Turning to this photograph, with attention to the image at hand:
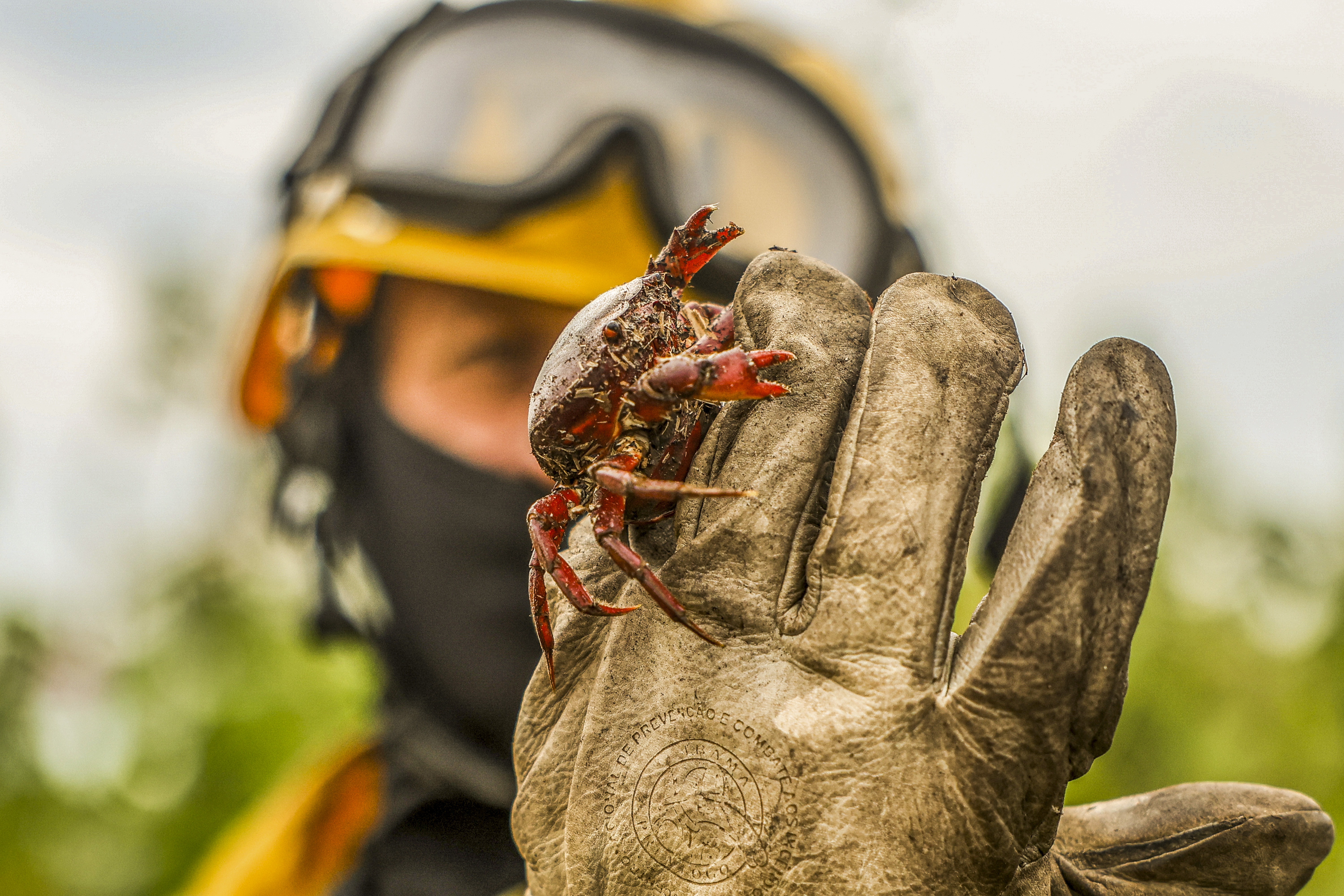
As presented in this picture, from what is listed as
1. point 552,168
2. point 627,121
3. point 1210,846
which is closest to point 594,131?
point 627,121

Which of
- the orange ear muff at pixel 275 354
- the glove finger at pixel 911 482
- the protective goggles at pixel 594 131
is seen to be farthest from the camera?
the orange ear muff at pixel 275 354

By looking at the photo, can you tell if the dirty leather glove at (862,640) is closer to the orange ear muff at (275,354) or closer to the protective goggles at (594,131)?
the protective goggles at (594,131)

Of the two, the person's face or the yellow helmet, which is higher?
the yellow helmet

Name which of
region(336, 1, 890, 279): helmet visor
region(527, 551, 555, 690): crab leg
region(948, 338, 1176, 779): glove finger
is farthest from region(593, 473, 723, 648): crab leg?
region(336, 1, 890, 279): helmet visor

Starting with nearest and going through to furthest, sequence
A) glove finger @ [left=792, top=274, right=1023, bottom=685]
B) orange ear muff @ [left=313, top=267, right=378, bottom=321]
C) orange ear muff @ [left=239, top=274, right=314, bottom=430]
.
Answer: glove finger @ [left=792, top=274, right=1023, bottom=685]
orange ear muff @ [left=313, top=267, right=378, bottom=321]
orange ear muff @ [left=239, top=274, right=314, bottom=430]

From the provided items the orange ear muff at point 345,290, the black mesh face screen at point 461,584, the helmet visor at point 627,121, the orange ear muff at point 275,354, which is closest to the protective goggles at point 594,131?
the helmet visor at point 627,121

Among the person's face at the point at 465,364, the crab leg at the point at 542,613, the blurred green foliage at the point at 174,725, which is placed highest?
the crab leg at the point at 542,613

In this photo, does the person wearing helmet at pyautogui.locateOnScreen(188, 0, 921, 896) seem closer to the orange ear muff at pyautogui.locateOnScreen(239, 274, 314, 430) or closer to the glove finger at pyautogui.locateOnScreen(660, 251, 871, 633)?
the orange ear muff at pyautogui.locateOnScreen(239, 274, 314, 430)

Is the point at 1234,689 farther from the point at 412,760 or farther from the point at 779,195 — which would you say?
the point at 412,760
